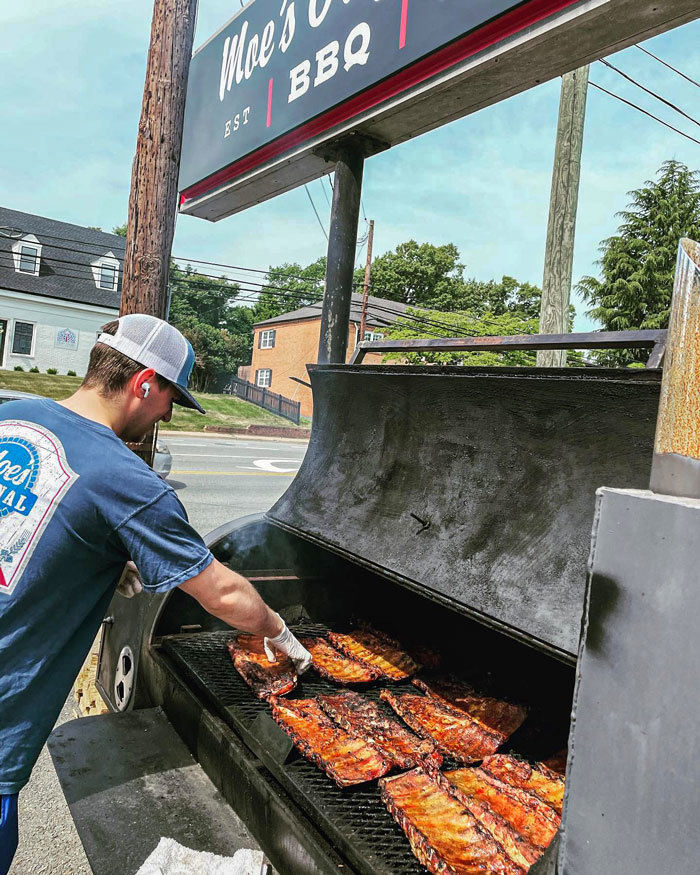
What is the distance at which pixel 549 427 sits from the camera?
2139 millimetres

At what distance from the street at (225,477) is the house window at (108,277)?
55.1ft

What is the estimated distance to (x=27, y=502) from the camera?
6.15 ft

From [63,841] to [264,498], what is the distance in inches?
385

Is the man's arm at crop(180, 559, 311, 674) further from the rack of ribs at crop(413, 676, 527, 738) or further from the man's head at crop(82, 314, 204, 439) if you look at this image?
the rack of ribs at crop(413, 676, 527, 738)

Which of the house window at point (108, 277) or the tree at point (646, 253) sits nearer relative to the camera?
the tree at point (646, 253)

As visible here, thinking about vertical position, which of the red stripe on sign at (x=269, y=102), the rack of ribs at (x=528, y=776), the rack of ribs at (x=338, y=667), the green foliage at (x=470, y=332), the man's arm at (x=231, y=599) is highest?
the green foliage at (x=470, y=332)

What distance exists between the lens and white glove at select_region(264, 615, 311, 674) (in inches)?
103

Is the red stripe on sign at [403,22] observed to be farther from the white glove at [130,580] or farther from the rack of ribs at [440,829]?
the rack of ribs at [440,829]

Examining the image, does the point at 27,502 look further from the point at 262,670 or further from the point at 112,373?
the point at 262,670

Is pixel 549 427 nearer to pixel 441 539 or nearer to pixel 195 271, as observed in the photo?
pixel 441 539

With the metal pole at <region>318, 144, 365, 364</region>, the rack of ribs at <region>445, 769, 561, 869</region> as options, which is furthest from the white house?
the rack of ribs at <region>445, 769, 561, 869</region>

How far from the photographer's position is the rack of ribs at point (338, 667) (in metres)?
3.07

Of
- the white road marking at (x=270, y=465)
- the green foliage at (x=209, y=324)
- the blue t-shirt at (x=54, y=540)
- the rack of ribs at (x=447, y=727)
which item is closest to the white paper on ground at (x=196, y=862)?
the blue t-shirt at (x=54, y=540)

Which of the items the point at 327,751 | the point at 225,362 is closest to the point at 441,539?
the point at 327,751
